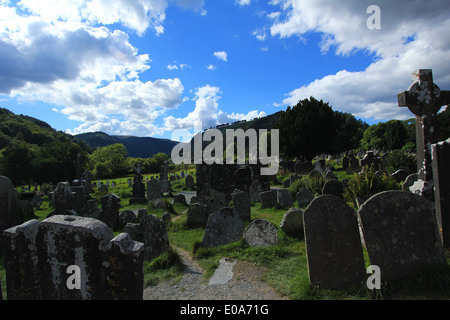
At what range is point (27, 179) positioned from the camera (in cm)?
3422

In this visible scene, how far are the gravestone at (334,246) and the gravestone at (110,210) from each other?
777 cm

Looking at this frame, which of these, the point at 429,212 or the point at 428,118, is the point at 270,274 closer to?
the point at 429,212

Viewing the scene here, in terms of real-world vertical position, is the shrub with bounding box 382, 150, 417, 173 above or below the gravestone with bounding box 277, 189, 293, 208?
above

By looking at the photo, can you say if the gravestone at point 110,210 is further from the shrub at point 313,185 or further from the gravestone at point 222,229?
the shrub at point 313,185

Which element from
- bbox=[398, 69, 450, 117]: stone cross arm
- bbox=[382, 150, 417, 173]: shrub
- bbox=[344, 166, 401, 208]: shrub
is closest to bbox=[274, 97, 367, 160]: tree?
bbox=[382, 150, 417, 173]: shrub

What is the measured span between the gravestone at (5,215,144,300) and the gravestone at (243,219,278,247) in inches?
143

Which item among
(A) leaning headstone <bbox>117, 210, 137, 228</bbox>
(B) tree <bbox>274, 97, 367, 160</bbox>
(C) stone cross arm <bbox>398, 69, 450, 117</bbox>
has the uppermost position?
(B) tree <bbox>274, 97, 367, 160</bbox>

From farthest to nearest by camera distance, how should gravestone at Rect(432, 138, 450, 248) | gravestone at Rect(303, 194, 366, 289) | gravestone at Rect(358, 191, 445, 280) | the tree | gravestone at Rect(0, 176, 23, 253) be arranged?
the tree
gravestone at Rect(0, 176, 23, 253)
gravestone at Rect(432, 138, 450, 248)
gravestone at Rect(303, 194, 366, 289)
gravestone at Rect(358, 191, 445, 280)

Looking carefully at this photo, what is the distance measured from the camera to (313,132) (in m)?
30.8

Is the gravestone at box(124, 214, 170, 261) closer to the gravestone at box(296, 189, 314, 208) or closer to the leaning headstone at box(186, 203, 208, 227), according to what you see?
the leaning headstone at box(186, 203, 208, 227)

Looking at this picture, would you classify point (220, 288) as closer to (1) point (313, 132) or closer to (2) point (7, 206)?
(2) point (7, 206)

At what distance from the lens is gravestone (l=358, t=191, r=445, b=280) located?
360 cm
